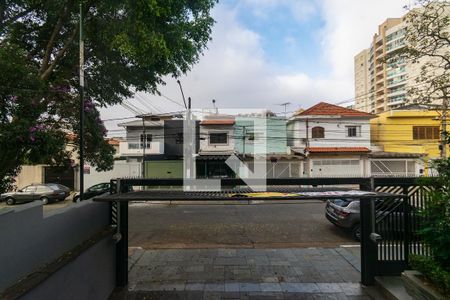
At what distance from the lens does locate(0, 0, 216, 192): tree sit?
4.61m

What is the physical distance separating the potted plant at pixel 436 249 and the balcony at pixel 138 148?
2471cm

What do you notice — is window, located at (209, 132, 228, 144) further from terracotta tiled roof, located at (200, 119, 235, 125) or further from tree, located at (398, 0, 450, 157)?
tree, located at (398, 0, 450, 157)

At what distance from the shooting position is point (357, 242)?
28.9 feet

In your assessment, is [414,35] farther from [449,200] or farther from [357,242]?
[357,242]

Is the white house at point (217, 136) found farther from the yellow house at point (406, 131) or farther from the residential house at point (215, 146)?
the yellow house at point (406, 131)

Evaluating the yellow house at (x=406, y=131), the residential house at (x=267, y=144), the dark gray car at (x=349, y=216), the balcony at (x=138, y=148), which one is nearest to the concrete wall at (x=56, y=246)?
the dark gray car at (x=349, y=216)

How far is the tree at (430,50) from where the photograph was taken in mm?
4004

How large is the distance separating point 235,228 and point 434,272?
799 centimetres

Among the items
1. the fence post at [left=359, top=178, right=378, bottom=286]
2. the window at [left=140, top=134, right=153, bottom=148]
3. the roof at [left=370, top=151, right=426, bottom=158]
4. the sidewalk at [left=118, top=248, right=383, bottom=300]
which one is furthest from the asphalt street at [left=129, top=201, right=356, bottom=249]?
the roof at [left=370, top=151, right=426, bottom=158]

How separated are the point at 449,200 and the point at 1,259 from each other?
4251mm

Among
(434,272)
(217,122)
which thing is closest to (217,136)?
(217,122)

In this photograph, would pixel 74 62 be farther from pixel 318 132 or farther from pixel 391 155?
pixel 391 155

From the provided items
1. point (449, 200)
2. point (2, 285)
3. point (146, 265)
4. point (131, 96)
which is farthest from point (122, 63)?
point (449, 200)

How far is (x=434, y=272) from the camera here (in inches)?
123
